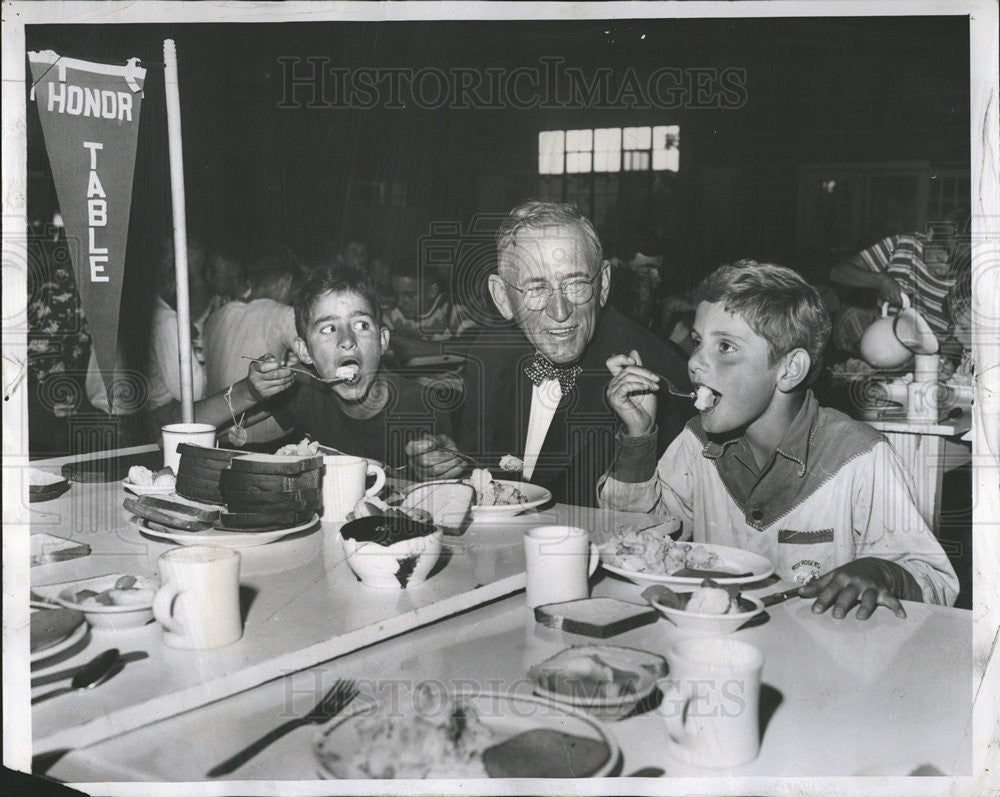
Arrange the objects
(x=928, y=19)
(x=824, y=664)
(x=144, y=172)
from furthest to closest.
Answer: (x=144, y=172) → (x=928, y=19) → (x=824, y=664)

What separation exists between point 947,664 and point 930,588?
0.33m

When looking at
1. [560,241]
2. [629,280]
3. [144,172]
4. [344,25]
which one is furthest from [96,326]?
[629,280]

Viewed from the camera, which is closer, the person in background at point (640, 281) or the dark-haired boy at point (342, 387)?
the person in background at point (640, 281)

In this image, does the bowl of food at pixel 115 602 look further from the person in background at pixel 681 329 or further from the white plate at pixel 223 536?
the person in background at pixel 681 329

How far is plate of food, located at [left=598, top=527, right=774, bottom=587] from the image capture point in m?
1.73

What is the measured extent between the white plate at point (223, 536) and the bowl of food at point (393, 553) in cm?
25

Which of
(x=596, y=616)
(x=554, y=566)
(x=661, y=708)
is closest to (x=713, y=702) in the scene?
(x=661, y=708)

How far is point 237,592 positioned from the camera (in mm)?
1564

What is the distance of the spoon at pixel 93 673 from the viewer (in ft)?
4.57

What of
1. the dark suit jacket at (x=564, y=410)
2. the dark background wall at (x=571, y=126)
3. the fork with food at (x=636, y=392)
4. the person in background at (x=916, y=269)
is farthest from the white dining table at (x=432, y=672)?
the dark background wall at (x=571, y=126)

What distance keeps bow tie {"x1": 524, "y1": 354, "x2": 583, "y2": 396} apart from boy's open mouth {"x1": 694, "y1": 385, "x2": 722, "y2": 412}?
0.89 feet

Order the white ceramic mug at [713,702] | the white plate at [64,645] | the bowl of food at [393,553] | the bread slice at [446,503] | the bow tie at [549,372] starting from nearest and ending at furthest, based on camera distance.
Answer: the white ceramic mug at [713,702], the white plate at [64,645], the bowl of food at [393,553], the bread slice at [446,503], the bow tie at [549,372]

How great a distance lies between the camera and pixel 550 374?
2115mm

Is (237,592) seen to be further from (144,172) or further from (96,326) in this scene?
(144,172)
